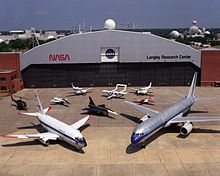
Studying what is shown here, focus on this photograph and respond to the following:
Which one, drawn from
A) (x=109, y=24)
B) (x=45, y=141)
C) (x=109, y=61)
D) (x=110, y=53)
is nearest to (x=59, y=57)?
(x=109, y=61)

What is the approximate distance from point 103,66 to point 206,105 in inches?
1216

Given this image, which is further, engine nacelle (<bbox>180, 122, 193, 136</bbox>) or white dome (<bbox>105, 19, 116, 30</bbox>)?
white dome (<bbox>105, 19, 116, 30</bbox>)

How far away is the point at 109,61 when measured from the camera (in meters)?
83.9

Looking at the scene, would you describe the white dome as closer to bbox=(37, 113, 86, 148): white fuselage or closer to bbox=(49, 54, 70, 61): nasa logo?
bbox=(49, 54, 70, 61): nasa logo

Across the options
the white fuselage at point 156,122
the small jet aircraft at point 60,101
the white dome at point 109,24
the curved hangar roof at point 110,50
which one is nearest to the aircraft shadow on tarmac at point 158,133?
the white fuselage at point 156,122

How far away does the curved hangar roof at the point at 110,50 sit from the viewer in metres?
81.9

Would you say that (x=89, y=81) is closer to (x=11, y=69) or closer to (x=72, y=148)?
(x=11, y=69)

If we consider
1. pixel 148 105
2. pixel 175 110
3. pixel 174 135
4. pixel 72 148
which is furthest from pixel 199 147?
pixel 148 105

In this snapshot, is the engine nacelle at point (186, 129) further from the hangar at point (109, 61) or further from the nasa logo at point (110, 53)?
the nasa logo at point (110, 53)

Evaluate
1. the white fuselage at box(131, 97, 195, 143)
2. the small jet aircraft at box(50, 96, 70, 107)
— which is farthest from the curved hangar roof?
the white fuselage at box(131, 97, 195, 143)

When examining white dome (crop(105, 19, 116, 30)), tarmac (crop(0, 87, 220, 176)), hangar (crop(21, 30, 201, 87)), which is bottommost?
tarmac (crop(0, 87, 220, 176))

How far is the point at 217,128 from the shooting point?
161 ft

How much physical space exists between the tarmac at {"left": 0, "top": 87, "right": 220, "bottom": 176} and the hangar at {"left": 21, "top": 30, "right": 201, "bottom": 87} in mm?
28469

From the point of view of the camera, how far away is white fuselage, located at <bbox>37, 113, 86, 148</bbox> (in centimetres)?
3888
